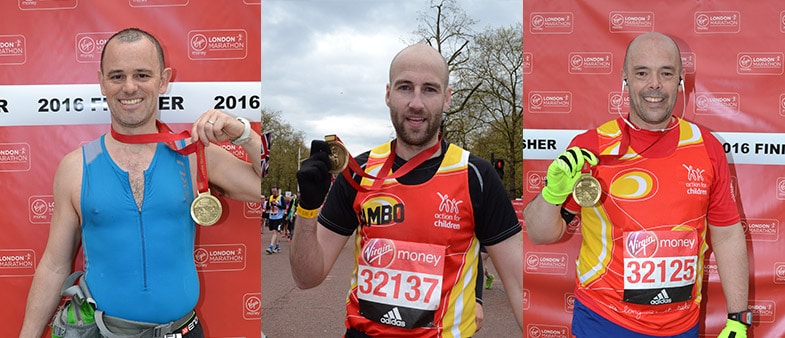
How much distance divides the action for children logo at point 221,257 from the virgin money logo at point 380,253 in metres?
1.48

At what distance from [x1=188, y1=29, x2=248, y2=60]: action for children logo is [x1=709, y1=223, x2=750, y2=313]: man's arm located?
332cm

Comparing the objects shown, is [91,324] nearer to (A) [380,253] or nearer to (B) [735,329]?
(A) [380,253]

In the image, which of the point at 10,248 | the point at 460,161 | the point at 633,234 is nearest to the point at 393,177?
the point at 460,161

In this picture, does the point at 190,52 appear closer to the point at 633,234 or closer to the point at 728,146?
the point at 633,234

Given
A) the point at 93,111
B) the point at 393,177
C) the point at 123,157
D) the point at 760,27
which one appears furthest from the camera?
the point at 760,27

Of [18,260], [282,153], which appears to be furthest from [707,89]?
[282,153]

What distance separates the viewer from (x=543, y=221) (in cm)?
331

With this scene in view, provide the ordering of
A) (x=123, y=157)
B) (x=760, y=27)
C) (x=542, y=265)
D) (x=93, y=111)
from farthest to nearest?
(x=542, y=265) → (x=760, y=27) → (x=93, y=111) → (x=123, y=157)

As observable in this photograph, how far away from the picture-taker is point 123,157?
3148 millimetres

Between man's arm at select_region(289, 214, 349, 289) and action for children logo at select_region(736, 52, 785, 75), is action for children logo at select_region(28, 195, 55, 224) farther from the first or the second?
action for children logo at select_region(736, 52, 785, 75)

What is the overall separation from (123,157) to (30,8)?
1.77 meters

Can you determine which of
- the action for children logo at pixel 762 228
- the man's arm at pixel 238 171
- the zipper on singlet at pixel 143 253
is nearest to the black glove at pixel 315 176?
the man's arm at pixel 238 171

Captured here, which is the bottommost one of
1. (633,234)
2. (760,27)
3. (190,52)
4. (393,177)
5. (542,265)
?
(542,265)

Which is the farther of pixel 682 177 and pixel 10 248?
pixel 10 248
